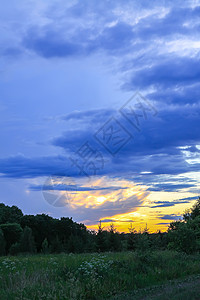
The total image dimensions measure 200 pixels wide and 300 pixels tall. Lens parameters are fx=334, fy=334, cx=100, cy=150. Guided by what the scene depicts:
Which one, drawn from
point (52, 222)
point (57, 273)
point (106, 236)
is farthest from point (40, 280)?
point (52, 222)

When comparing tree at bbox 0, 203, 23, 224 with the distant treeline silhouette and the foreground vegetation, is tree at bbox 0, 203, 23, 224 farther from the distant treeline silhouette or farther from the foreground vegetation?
the foreground vegetation

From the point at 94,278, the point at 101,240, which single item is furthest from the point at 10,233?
the point at 94,278

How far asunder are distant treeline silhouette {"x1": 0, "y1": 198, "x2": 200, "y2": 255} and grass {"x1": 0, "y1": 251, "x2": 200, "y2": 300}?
6.21 ft

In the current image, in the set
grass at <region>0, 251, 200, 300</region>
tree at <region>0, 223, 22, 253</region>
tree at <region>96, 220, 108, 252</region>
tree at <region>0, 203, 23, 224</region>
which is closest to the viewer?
grass at <region>0, 251, 200, 300</region>

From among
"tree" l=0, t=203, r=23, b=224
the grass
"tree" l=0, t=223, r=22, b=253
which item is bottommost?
the grass

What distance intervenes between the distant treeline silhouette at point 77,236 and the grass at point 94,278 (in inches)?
74.5

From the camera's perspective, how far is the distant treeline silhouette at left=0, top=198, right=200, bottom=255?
22969 millimetres

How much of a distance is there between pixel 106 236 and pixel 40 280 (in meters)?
26.9

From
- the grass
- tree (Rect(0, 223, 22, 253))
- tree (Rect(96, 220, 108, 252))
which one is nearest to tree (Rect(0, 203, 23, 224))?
tree (Rect(0, 223, 22, 253))

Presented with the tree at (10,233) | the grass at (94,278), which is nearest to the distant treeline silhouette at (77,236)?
the tree at (10,233)

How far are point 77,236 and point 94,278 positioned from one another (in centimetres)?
4154

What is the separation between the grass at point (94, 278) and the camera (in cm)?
1127

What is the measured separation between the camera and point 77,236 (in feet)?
175

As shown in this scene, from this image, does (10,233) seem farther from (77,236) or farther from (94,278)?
(94,278)
